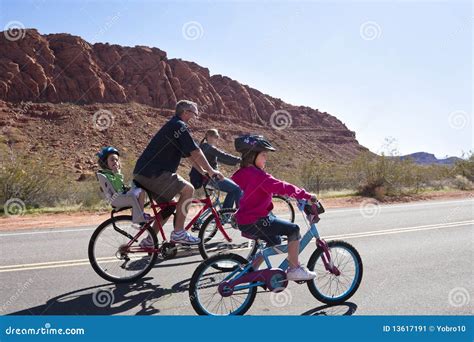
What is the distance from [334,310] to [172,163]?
2.76m

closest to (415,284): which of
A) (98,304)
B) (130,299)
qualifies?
(130,299)

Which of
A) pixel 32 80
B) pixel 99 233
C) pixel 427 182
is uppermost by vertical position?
pixel 32 80

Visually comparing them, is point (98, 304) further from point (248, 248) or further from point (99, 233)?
point (248, 248)

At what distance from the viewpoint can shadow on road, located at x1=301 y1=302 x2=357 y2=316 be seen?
4.00 meters

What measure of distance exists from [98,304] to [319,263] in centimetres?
256

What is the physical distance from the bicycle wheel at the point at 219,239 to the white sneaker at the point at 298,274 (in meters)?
1.73

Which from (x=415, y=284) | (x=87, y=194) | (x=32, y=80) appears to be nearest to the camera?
(x=415, y=284)

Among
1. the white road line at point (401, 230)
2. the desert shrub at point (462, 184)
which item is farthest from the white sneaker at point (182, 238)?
the desert shrub at point (462, 184)

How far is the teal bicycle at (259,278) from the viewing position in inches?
153

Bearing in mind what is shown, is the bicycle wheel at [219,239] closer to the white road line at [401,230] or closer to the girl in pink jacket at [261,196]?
the girl in pink jacket at [261,196]

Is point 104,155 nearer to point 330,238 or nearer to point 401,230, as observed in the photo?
point 330,238

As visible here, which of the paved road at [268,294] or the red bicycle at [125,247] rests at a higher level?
the red bicycle at [125,247]

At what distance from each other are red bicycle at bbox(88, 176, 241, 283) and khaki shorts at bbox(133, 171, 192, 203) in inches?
5.1

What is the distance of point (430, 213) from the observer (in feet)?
38.1
